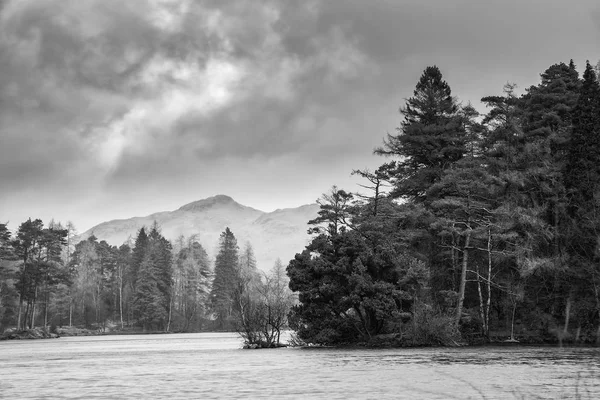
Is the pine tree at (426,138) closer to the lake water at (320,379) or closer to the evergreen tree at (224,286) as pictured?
the lake water at (320,379)

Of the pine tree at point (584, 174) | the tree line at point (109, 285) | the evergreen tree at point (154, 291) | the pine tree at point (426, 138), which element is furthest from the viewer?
the evergreen tree at point (154, 291)

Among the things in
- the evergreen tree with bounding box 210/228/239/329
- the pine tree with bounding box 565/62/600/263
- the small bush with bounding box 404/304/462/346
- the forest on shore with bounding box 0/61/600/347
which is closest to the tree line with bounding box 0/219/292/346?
the evergreen tree with bounding box 210/228/239/329

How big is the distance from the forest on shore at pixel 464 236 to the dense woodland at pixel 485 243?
0.14 metres

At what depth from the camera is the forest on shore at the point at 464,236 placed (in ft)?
174

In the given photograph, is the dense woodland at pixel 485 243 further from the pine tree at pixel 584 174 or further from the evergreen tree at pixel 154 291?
the evergreen tree at pixel 154 291

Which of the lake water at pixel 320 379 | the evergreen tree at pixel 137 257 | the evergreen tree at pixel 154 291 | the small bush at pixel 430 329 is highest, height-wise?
the evergreen tree at pixel 137 257

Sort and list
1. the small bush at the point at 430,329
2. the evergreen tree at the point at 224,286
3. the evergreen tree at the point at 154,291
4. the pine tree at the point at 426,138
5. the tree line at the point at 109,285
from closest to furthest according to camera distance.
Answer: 1. the small bush at the point at 430,329
2. the pine tree at the point at 426,138
3. the tree line at the point at 109,285
4. the evergreen tree at the point at 154,291
5. the evergreen tree at the point at 224,286

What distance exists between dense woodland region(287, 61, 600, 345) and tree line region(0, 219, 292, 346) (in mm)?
46343

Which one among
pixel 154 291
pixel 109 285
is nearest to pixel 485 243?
pixel 154 291

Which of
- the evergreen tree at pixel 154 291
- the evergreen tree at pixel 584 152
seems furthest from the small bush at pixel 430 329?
the evergreen tree at pixel 154 291

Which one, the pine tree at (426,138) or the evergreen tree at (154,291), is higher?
the pine tree at (426,138)

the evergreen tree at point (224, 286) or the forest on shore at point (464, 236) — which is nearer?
the forest on shore at point (464, 236)

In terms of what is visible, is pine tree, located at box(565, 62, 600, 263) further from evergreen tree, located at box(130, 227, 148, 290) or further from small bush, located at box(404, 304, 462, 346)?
evergreen tree, located at box(130, 227, 148, 290)

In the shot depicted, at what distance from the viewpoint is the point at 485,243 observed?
202 ft
